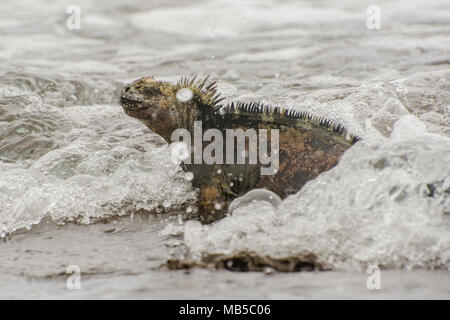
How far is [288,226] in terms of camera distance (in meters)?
3.34

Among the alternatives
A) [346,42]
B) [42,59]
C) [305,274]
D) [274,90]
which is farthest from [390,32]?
[305,274]

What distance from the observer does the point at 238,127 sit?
4.01m

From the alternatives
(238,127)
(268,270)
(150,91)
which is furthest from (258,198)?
(150,91)

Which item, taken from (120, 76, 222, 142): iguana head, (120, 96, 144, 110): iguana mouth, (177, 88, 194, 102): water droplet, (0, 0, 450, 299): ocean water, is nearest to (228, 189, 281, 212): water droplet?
(0, 0, 450, 299): ocean water

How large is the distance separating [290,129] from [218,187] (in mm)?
623

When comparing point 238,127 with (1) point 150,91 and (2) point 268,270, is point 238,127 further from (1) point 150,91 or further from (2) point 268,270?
(2) point 268,270

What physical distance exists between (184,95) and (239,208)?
943 mm

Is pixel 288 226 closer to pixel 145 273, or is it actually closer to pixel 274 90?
pixel 145 273

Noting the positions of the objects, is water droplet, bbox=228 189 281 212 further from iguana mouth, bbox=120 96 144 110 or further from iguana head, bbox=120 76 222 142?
iguana mouth, bbox=120 96 144 110

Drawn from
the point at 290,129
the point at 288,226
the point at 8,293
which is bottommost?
the point at 8,293

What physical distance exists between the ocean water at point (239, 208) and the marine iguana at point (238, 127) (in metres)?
0.18

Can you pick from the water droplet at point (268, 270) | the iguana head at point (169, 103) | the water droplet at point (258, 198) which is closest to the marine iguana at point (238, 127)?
the iguana head at point (169, 103)

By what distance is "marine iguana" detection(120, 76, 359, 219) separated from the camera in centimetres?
388

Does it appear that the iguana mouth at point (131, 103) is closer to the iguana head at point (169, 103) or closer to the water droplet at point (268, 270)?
the iguana head at point (169, 103)
